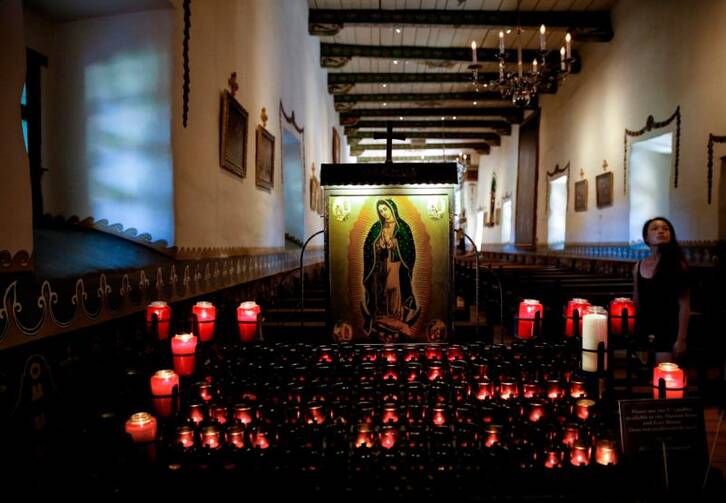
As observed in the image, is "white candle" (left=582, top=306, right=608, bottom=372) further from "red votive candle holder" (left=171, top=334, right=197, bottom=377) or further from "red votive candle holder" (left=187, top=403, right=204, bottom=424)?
"red votive candle holder" (left=171, top=334, right=197, bottom=377)

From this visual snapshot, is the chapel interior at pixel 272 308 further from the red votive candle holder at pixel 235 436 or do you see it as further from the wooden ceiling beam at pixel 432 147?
the wooden ceiling beam at pixel 432 147

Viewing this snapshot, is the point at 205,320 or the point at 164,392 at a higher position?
the point at 205,320

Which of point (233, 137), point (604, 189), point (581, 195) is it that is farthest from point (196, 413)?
point (581, 195)

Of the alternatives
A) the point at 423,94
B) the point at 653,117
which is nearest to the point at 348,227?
the point at 653,117

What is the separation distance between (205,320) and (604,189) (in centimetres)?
967

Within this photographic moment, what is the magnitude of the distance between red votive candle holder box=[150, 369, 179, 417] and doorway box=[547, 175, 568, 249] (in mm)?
13200

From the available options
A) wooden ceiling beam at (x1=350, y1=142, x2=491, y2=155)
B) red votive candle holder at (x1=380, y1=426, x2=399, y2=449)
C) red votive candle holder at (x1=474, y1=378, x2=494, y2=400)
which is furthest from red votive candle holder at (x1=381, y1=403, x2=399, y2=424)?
wooden ceiling beam at (x1=350, y1=142, x2=491, y2=155)

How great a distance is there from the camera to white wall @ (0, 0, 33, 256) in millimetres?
2150

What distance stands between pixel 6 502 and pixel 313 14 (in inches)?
393

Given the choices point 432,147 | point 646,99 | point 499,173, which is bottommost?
point 646,99

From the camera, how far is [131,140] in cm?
383

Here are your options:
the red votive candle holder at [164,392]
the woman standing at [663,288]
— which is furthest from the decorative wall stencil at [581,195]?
the red votive candle holder at [164,392]

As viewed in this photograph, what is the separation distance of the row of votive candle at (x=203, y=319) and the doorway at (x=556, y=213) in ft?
40.2

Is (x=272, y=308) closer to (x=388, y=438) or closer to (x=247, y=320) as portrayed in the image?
(x=247, y=320)
